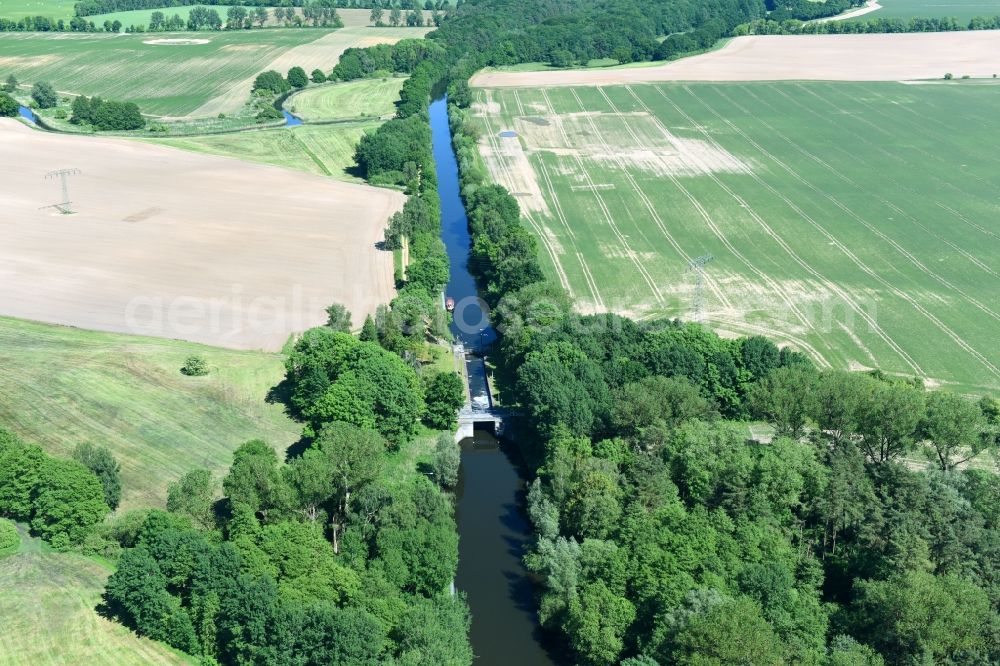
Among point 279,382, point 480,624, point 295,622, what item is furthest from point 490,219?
point 295,622

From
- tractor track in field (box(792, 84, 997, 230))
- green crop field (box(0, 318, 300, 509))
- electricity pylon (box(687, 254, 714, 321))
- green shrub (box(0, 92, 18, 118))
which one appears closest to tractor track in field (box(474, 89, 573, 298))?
electricity pylon (box(687, 254, 714, 321))

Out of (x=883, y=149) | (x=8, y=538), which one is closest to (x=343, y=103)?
(x=883, y=149)

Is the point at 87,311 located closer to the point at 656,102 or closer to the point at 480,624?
the point at 480,624

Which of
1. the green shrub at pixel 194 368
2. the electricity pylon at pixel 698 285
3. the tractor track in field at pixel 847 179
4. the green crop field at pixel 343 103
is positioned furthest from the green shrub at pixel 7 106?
the electricity pylon at pixel 698 285

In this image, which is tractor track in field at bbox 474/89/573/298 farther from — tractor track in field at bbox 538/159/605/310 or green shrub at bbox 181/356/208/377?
green shrub at bbox 181/356/208/377

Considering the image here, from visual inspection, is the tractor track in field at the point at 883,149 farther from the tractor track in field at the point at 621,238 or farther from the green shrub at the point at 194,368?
the green shrub at the point at 194,368

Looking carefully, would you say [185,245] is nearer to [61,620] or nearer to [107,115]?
[61,620]
